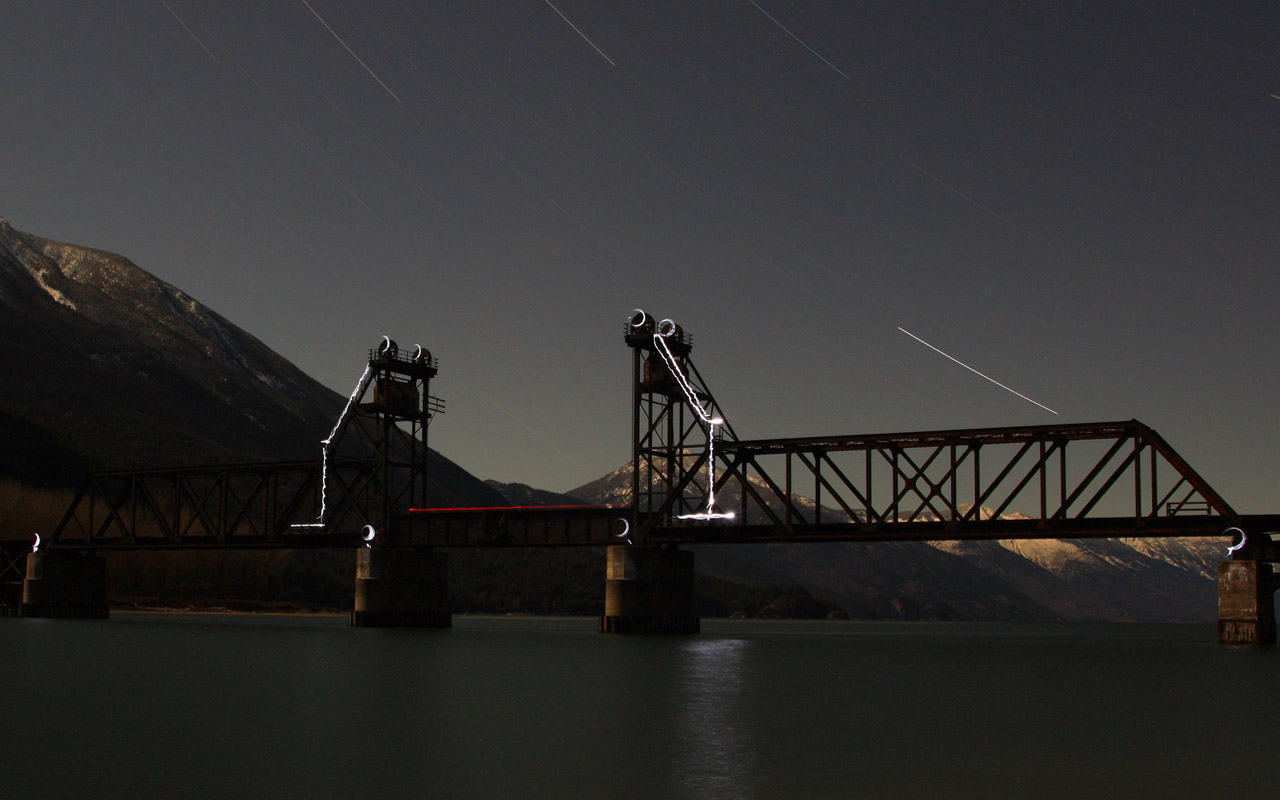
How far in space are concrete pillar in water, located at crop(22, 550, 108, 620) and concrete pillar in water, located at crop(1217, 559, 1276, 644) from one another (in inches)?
3829

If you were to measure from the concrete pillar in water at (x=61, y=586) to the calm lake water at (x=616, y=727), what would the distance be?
177 ft

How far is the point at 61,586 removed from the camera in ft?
392

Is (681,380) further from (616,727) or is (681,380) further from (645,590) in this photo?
(616,727)

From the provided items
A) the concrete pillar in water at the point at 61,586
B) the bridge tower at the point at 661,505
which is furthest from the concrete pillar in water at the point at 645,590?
the concrete pillar in water at the point at 61,586

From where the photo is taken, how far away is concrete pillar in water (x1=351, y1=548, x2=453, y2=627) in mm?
104188

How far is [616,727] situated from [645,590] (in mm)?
55050

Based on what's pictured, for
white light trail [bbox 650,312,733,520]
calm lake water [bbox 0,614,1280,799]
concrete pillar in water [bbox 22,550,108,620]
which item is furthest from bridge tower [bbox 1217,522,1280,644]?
concrete pillar in water [bbox 22,550,108,620]

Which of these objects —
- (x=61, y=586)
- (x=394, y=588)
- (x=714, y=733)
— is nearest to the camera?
(x=714, y=733)

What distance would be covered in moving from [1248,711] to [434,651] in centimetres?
4528

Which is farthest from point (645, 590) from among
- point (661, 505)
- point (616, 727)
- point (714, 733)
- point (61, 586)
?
point (61, 586)

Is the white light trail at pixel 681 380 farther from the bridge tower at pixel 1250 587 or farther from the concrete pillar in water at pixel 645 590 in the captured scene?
the bridge tower at pixel 1250 587

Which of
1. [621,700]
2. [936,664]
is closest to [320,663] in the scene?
[621,700]

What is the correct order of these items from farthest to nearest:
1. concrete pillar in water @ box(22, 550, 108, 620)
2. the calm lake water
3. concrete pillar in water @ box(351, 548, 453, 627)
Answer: concrete pillar in water @ box(22, 550, 108, 620) → concrete pillar in water @ box(351, 548, 453, 627) → the calm lake water

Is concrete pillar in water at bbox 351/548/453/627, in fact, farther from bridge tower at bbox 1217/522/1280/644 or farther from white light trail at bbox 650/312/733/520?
bridge tower at bbox 1217/522/1280/644
